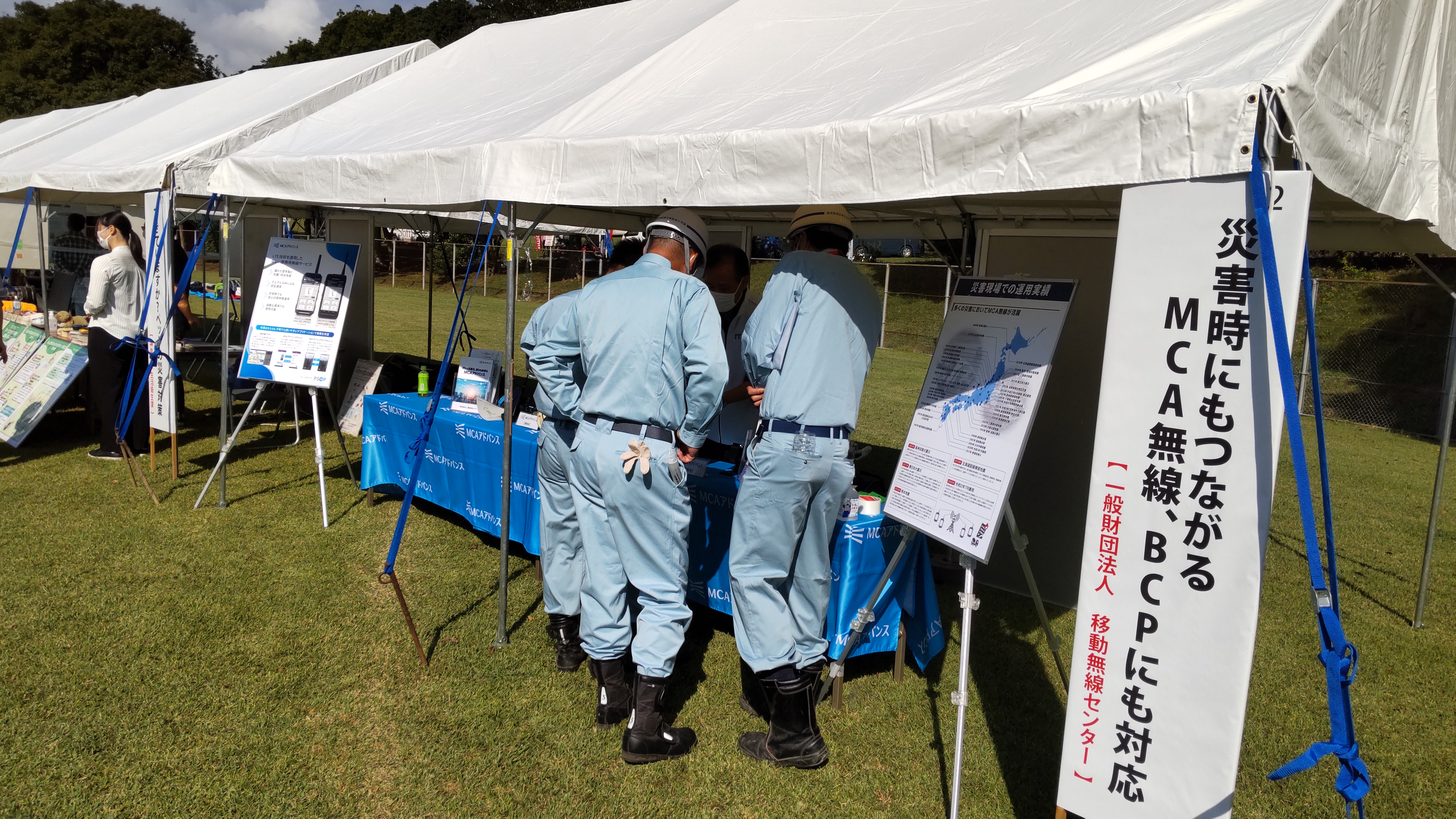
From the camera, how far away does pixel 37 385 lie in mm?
6266

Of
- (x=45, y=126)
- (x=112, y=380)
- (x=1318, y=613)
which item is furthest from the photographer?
(x=45, y=126)

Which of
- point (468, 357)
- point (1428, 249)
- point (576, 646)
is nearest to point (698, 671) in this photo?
point (576, 646)

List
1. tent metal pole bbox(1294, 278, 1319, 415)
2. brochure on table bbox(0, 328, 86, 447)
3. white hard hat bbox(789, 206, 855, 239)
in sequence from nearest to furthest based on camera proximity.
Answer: white hard hat bbox(789, 206, 855, 239)
brochure on table bbox(0, 328, 86, 447)
tent metal pole bbox(1294, 278, 1319, 415)

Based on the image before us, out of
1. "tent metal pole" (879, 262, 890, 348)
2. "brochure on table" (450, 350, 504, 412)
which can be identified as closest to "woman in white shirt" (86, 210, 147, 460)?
"brochure on table" (450, 350, 504, 412)

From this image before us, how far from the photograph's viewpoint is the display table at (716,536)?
3348 millimetres

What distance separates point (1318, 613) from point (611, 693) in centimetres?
222

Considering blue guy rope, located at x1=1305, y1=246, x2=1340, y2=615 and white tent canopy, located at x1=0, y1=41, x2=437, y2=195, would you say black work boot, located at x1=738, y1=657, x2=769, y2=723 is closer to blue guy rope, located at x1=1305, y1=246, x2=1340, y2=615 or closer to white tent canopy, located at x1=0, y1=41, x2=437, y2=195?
blue guy rope, located at x1=1305, y1=246, x2=1340, y2=615

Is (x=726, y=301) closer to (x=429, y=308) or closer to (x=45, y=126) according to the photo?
(x=429, y=308)

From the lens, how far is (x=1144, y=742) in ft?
6.73

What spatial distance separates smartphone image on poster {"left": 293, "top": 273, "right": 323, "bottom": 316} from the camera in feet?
17.2

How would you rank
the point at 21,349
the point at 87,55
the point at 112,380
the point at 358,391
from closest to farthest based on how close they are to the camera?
the point at 112,380 < the point at 21,349 < the point at 358,391 < the point at 87,55

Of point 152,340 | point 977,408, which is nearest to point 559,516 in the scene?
point 977,408

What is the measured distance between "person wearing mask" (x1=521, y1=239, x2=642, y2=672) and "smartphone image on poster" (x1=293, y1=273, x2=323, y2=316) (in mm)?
2628

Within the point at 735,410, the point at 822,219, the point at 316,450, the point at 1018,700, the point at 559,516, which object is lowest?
the point at 1018,700
